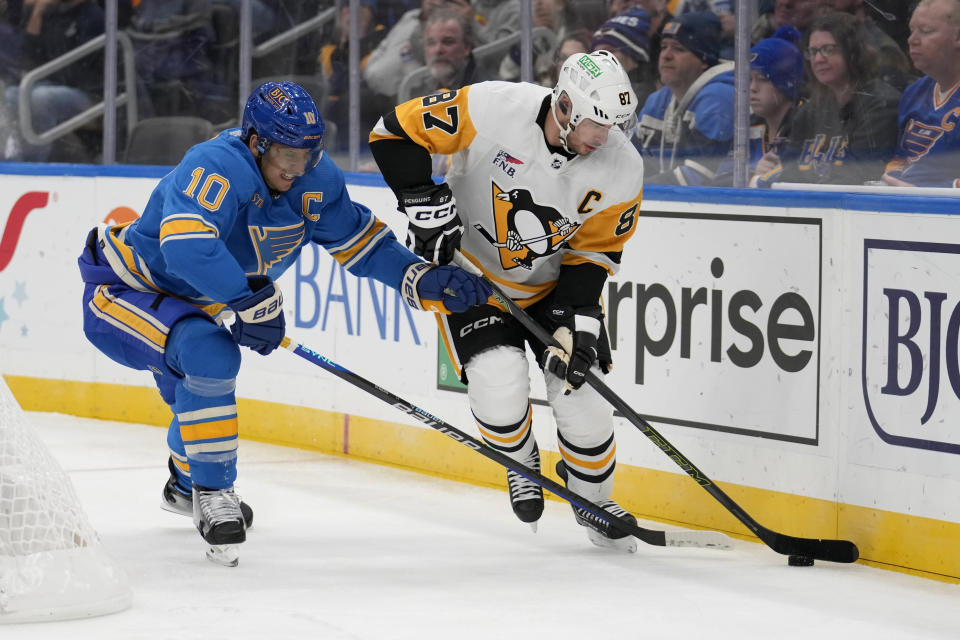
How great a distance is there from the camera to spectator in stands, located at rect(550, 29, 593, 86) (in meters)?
4.71

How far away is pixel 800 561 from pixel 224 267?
5.14 ft

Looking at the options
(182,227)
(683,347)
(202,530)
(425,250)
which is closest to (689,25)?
(683,347)

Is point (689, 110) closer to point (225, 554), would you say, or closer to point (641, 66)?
point (641, 66)

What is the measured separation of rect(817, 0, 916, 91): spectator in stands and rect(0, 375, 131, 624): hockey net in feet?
7.87

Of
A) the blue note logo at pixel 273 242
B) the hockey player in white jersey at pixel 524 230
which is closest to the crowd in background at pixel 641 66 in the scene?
the hockey player in white jersey at pixel 524 230

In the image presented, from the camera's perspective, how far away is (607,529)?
353 cm

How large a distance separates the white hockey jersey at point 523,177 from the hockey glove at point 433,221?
120 mm

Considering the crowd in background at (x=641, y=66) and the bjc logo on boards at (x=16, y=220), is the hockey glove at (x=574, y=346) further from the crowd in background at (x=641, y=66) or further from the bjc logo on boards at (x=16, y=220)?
the bjc logo on boards at (x=16, y=220)

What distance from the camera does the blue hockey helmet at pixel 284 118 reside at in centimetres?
321

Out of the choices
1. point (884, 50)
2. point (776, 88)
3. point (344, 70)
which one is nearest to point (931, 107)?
point (884, 50)

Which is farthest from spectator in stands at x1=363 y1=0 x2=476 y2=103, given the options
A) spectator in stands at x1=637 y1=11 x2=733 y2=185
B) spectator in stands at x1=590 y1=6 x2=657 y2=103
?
spectator in stands at x1=637 y1=11 x2=733 y2=185

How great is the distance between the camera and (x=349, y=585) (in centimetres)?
321

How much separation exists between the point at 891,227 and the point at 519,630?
1.38 metres

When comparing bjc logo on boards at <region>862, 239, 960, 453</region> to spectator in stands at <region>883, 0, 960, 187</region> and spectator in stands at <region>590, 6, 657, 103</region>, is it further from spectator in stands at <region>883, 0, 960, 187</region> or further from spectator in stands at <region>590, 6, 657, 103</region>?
spectator in stands at <region>590, 6, 657, 103</region>
